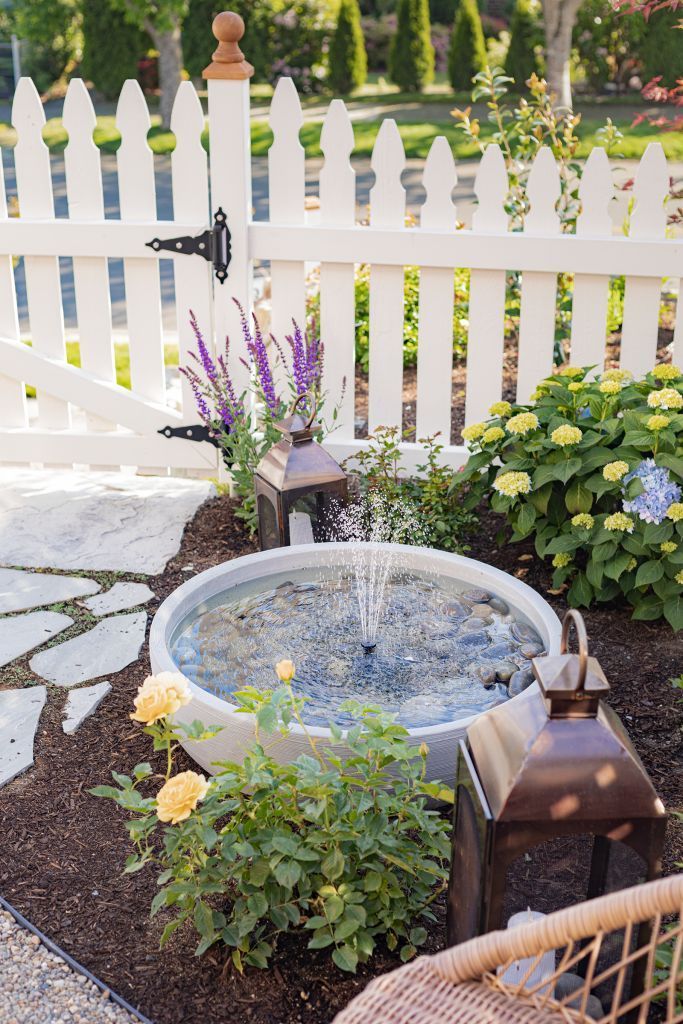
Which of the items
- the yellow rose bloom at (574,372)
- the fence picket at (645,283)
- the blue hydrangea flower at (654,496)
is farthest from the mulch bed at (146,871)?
the fence picket at (645,283)

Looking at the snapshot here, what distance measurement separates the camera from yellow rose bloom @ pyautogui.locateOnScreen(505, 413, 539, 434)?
3393 mm

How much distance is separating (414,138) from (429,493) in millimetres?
12639

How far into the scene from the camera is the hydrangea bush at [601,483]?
3145 millimetres

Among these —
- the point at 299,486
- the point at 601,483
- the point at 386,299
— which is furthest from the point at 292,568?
the point at 386,299

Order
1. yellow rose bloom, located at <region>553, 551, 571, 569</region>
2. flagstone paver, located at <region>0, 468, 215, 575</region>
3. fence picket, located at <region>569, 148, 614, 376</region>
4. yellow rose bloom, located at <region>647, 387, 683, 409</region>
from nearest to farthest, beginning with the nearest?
yellow rose bloom, located at <region>647, 387, 683, 409</region> < yellow rose bloom, located at <region>553, 551, 571, 569</region> < flagstone paver, located at <region>0, 468, 215, 575</region> < fence picket, located at <region>569, 148, 614, 376</region>

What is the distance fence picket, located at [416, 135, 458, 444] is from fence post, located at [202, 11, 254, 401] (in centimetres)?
69

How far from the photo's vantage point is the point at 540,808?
5.54 feet

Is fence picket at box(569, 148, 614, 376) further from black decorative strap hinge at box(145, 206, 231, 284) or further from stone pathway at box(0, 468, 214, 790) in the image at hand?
stone pathway at box(0, 468, 214, 790)

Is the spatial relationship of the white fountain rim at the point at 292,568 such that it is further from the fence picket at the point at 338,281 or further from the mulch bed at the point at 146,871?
the fence picket at the point at 338,281

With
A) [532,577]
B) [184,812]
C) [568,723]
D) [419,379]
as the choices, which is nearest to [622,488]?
[532,577]

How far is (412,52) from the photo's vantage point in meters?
19.2

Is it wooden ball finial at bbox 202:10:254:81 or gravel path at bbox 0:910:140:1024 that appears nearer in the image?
gravel path at bbox 0:910:140:1024

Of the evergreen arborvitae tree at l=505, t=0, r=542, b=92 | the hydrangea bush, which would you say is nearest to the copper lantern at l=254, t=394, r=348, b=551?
the hydrangea bush

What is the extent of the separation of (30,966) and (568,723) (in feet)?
3.88
